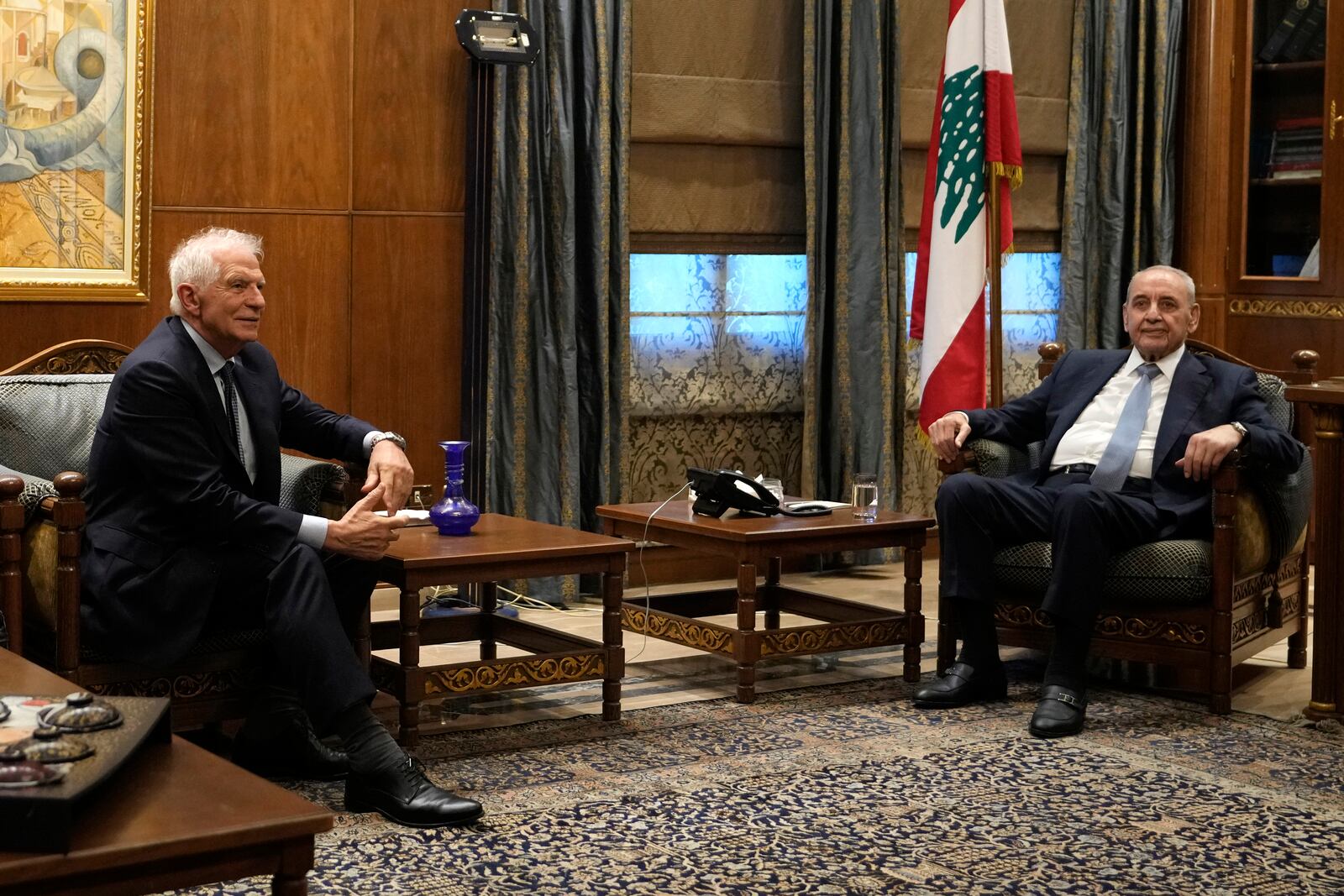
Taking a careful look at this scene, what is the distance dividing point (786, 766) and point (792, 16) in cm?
325

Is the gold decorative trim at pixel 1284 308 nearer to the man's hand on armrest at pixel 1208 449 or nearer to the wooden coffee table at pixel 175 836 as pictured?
the man's hand on armrest at pixel 1208 449

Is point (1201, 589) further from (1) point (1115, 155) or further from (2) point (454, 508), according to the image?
(1) point (1115, 155)

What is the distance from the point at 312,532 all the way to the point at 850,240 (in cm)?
315

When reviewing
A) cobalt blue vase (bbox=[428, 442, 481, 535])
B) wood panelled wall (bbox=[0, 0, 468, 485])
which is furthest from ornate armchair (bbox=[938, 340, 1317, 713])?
wood panelled wall (bbox=[0, 0, 468, 485])

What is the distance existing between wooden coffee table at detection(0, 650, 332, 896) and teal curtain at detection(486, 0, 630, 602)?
3.50 metres

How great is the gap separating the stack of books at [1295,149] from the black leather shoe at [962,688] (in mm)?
3219

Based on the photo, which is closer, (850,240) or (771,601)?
(771,601)

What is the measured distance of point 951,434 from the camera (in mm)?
4531

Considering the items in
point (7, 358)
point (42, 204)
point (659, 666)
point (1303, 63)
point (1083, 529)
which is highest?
point (1303, 63)

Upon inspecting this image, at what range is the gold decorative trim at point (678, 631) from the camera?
4.33 meters

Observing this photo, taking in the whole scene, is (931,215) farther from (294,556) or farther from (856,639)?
(294,556)

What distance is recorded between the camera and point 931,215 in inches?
222

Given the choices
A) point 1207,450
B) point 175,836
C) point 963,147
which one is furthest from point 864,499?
point 175,836

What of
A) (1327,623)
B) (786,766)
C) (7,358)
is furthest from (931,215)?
(7,358)
